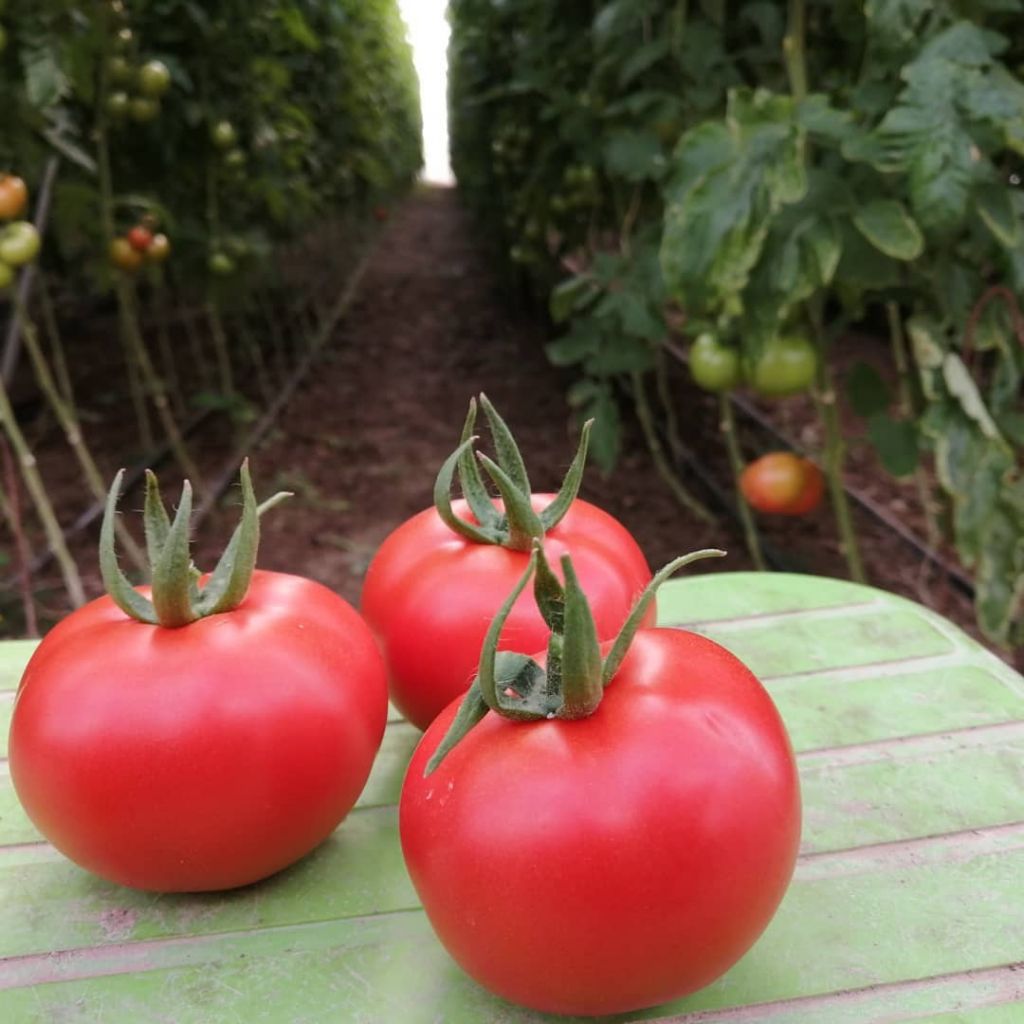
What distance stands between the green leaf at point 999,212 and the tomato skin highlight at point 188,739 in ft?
3.85

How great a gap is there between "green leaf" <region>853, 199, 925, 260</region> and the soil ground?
1.16 metres

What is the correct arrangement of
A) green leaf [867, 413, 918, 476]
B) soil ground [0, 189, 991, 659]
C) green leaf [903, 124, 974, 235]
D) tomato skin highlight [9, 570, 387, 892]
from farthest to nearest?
soil ground [0, 189, 991, 659], green leaf [867, 413, 918, 476], green leaf [903, 124, 974, 235], tomato skin highlight [9, 570, 387, 892]

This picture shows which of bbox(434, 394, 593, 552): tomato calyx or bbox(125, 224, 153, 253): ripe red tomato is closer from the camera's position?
bbox(434, 394, 593, 552): tomato calyx

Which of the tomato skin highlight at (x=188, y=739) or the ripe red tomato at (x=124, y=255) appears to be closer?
the tomato skin highlight at (x=188, y=739)

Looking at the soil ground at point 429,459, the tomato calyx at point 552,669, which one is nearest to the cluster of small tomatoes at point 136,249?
the soil ground at point 429,459

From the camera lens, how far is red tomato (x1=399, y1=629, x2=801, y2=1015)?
1.52 feet

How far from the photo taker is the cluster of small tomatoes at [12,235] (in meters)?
1.54

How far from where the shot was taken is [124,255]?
217 centimetres

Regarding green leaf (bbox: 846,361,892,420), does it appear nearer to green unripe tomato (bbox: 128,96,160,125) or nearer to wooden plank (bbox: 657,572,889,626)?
wooden plank (bbox: 657,572,889,626)

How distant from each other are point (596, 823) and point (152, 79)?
2.18 m

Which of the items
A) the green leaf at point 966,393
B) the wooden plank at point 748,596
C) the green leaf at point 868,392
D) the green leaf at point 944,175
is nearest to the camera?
the wooden plank at point 748,596

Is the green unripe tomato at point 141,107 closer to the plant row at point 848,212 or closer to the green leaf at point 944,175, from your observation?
the plant row at point 848,212

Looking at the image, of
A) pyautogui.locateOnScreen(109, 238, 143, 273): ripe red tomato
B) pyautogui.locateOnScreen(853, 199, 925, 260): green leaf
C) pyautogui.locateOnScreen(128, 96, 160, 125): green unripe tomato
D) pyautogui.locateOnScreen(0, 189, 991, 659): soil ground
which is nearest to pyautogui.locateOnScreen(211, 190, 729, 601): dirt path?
pyautogui.locateOnScreen(0, 189, 991, 659): soil ground

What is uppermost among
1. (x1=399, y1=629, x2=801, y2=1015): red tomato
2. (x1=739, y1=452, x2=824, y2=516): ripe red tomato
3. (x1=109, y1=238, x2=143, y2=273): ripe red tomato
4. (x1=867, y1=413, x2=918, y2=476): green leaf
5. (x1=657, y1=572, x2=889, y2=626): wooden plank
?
(x1=399, y1=629, x2=801, y2=1015): red tomato
